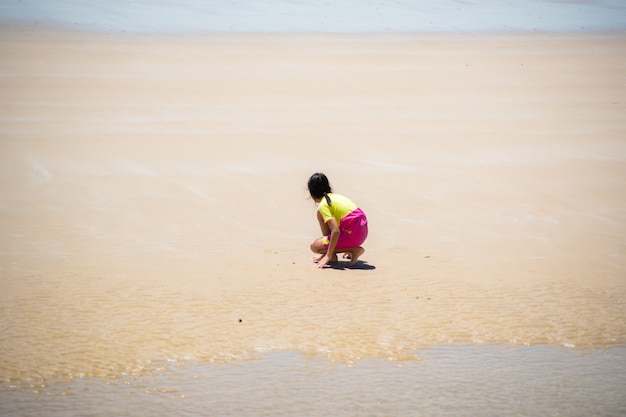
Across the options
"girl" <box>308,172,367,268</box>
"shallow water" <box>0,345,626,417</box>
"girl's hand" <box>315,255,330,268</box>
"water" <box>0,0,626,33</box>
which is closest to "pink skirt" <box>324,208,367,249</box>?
"girl" <box>308,172,367,268</box>

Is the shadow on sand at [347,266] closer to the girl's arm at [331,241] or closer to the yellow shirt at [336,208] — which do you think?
the girl's arm at [331,241]

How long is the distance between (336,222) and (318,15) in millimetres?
19169

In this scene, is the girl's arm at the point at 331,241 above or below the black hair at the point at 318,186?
below

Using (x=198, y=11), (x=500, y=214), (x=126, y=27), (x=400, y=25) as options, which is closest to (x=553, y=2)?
(x=400, y=25)

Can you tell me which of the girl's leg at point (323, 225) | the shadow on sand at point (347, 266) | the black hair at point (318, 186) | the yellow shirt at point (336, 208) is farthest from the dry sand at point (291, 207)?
the black hair at point (318, 186)

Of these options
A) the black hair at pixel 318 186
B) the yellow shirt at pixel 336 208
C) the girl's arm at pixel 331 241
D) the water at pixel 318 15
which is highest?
the water at pixel 318 15

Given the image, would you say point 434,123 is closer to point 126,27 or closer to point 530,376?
point 530,376

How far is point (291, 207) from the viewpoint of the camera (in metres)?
8.03

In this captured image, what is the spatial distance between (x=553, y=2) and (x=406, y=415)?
27.0m

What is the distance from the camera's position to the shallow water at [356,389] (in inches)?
163

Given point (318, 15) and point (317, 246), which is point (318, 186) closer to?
point (317, 246)

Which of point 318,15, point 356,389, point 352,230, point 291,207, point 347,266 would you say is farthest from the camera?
point 318,15

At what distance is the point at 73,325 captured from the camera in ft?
16.5

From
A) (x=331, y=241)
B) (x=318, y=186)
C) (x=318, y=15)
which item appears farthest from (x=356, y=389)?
(x=318, y=15)
